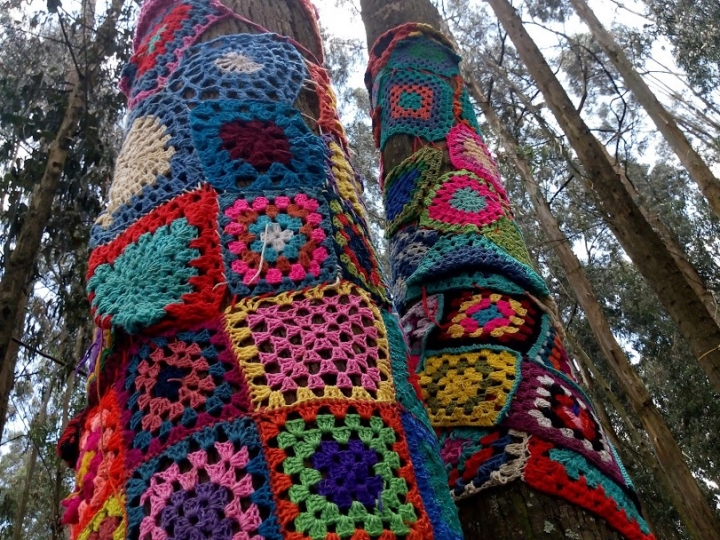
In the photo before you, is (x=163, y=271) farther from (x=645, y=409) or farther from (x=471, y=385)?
(x=645, y=409)

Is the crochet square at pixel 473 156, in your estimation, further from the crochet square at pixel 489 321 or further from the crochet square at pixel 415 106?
the crochet square at pixel 489 321

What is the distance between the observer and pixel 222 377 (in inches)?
35.6

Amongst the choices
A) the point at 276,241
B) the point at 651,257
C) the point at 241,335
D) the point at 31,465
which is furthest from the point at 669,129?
the point at 31,465

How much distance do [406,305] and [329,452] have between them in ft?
3.48

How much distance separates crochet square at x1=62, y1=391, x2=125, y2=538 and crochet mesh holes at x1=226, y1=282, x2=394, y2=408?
21cm

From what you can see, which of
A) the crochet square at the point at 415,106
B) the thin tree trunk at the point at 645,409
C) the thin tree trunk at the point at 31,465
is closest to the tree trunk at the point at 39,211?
the crochet square at the point at 415,106

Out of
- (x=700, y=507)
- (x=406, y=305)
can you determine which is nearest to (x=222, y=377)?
(x=406, y=305)

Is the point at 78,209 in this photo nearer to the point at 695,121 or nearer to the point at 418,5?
the point at 418,5

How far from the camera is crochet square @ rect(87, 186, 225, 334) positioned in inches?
36.9

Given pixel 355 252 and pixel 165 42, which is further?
pixel 165 42

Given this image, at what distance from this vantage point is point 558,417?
1.43 metres

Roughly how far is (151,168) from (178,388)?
43cm

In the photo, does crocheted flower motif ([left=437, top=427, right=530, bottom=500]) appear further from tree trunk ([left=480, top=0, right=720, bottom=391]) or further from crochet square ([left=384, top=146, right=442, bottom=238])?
tree trunk ([left=480, top=0, right=720, bottom=391])

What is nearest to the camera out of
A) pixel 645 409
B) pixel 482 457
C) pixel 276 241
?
pixel 276 241
